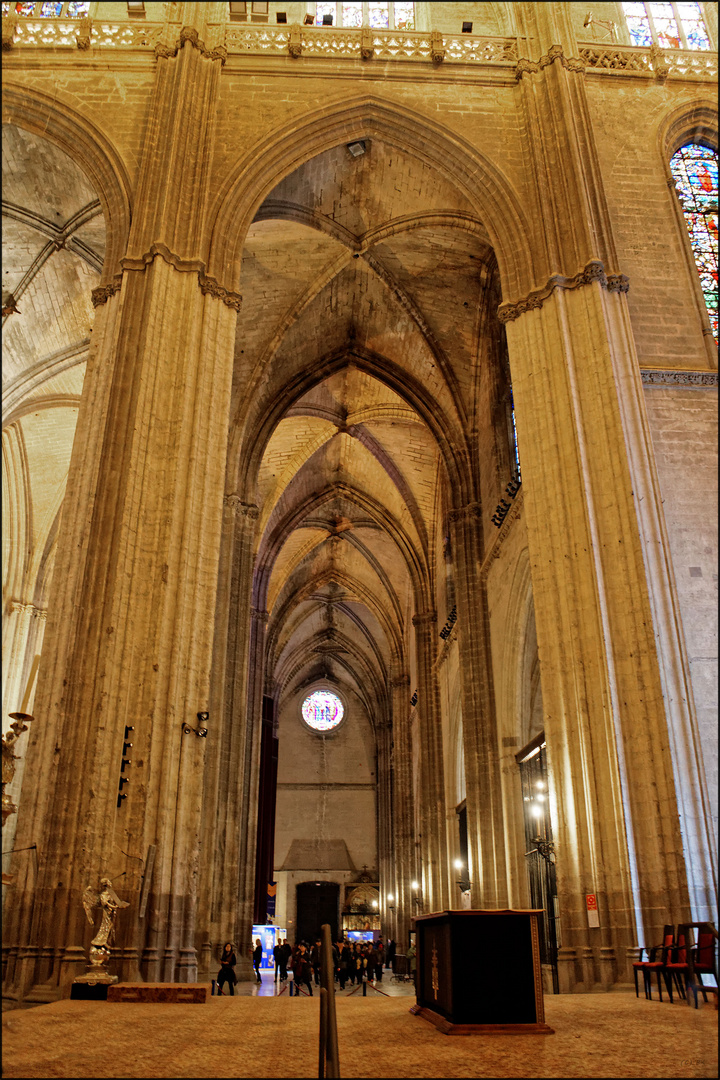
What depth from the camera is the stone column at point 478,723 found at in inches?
635

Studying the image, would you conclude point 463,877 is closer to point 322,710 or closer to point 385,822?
point 385,822

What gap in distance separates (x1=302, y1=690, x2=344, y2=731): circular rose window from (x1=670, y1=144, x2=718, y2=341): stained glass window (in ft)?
97.0

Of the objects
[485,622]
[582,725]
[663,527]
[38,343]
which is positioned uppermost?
[38,343]

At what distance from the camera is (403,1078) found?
3764 mm

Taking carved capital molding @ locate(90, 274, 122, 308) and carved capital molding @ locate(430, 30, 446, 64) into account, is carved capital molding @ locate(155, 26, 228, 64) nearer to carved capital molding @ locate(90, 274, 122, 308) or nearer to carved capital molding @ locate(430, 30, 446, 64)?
carved capital molding @ locate(430, 30, 446, 64)

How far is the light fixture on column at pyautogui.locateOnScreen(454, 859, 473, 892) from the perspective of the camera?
19.2m

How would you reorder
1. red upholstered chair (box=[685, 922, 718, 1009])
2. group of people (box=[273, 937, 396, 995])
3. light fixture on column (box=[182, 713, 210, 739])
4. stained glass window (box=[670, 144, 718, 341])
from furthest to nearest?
1. group of people (box=[273, 937, 396, 995])
2. stained glass window (box=[670, 144, 718, 341])
3. light fixture on column (box=[182, 713, 210, 739])
4. red upholstered chair (box=[685, 922, 718, 1009])

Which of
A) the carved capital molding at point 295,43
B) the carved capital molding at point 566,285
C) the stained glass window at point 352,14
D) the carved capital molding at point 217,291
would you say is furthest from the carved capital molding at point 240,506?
the stained glass window at point 352,14

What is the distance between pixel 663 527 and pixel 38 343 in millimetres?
13282

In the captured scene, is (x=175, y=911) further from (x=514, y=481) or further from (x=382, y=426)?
(x=382, y=426)

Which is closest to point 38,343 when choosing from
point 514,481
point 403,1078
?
point 514,481

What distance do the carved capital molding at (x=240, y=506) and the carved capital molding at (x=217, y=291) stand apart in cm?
546

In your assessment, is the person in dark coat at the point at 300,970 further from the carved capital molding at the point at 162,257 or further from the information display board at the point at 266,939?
the carved capital molding at the point at 162,257

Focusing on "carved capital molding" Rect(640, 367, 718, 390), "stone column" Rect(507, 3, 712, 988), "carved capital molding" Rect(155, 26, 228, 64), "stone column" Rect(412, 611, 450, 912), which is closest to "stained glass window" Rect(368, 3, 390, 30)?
"carved capital molding" Rect(155, 26, 228, 64)
